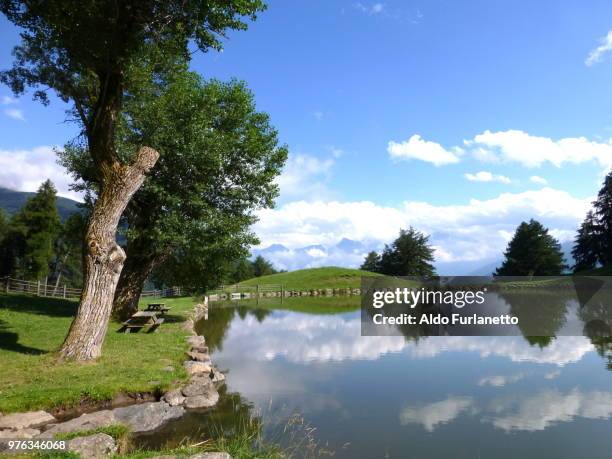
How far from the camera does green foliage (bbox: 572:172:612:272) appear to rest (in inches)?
2921

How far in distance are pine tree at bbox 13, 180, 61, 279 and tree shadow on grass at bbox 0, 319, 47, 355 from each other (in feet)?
176

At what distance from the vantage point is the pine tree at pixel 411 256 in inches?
3413

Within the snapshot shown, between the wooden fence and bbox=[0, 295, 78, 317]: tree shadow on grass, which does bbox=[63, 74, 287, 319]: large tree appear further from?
the wooden fence

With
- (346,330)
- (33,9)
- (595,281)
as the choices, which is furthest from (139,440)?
(595,281)

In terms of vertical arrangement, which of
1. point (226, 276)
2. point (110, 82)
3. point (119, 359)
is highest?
point (110, 82)

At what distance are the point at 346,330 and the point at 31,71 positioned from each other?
82.2 feet

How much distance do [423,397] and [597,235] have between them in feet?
258

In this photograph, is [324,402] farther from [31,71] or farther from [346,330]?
[31,71]

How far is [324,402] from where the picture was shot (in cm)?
1351

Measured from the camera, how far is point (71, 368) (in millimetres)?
13531

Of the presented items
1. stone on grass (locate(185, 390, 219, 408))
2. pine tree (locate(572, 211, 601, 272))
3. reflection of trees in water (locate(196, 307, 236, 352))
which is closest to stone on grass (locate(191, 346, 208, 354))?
reflection of trees in water (locate(196, 307, 236, 352))

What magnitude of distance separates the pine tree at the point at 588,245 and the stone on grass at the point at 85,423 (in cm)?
8692

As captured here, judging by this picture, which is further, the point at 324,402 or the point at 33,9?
the point at 33,9

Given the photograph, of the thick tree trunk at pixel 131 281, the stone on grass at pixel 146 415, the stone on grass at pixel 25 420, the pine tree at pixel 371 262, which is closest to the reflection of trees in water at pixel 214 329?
the thick tree trunk at pixel 131 281
